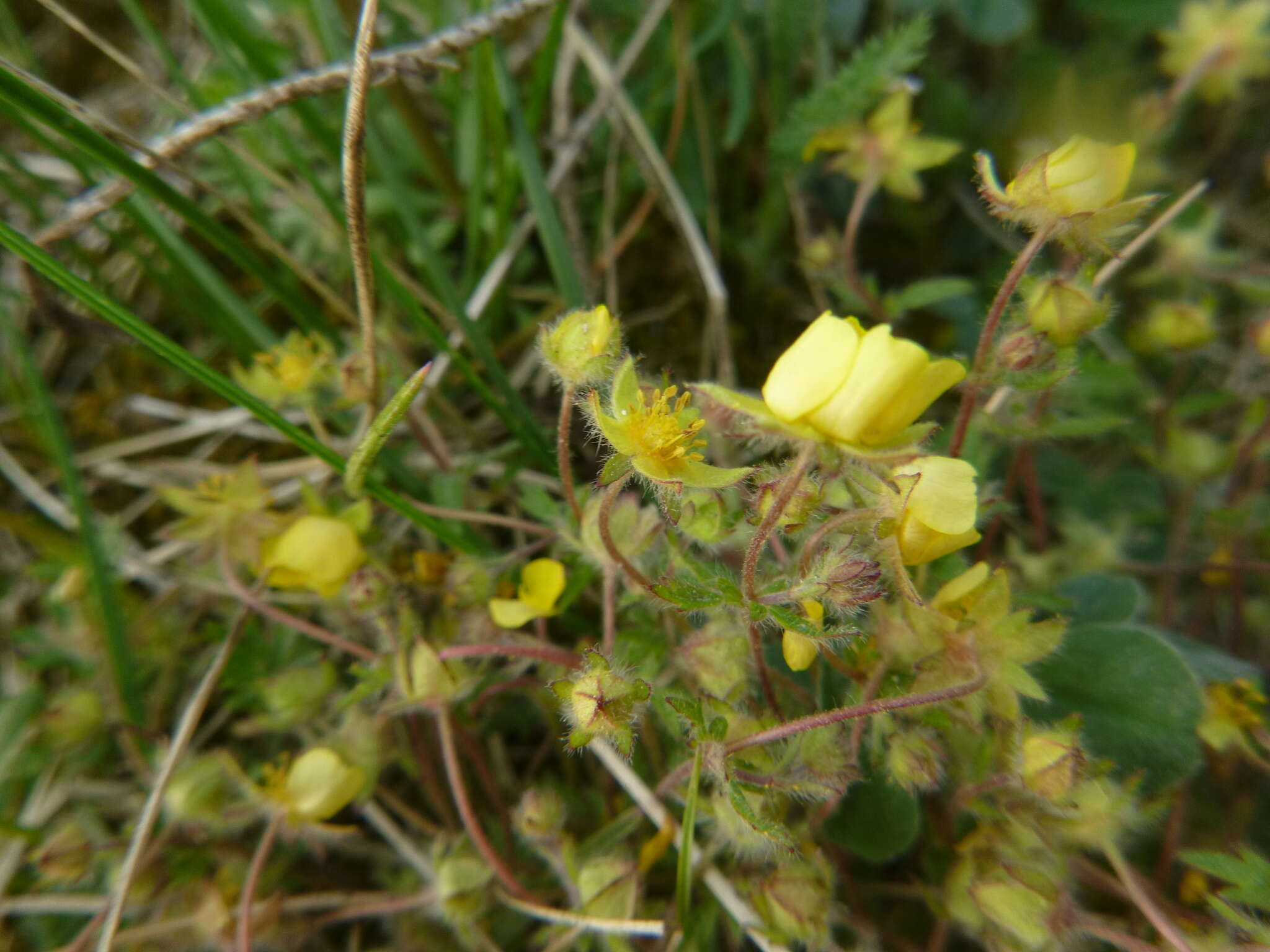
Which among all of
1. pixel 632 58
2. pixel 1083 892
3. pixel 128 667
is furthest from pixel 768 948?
pixel 632 58

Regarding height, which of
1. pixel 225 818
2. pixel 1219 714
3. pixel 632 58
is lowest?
pixel 1219 714

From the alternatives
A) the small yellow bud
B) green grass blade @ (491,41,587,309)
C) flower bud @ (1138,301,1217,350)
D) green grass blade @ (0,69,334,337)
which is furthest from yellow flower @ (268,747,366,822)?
flower bud @ (1138,301,1217,350)

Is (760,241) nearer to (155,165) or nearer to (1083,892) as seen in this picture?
(155,165)

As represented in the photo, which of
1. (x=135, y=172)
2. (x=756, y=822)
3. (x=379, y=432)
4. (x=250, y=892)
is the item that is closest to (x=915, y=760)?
(x=756, y=822)

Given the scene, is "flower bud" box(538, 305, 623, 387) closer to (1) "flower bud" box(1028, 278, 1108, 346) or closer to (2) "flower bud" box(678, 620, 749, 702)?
(2) "flower bud" box(678, 620, 749, 702)

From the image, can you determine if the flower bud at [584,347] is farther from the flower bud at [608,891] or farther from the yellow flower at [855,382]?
the flower bud at [608,891]

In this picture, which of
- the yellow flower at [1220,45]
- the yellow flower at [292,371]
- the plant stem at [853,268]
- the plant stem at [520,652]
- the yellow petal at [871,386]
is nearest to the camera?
the yellow petal at [871,386]

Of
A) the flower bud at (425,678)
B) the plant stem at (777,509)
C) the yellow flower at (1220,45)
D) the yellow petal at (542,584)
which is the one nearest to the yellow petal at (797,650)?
the plant stem at (777,509)
